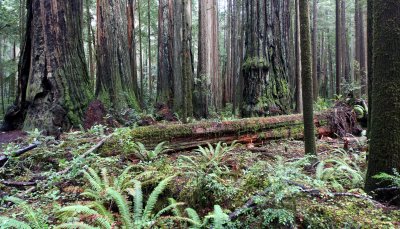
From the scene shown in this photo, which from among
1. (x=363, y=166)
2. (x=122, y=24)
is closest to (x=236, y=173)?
(x=363, y=166)

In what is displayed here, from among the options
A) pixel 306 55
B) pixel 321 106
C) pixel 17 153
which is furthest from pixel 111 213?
pixel 321 106

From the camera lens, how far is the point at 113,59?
9305mm

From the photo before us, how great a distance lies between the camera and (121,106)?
29.2 feet

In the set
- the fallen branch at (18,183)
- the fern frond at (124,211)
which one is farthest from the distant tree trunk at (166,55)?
the fern frond at (124,211)

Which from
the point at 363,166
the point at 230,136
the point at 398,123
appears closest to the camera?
the point at 398,123

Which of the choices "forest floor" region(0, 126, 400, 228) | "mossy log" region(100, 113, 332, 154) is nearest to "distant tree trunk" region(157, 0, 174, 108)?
"mossy log" region(100, 113, 332, 154)

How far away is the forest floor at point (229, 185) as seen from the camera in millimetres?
2365

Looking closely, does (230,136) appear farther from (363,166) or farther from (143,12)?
(143,12)

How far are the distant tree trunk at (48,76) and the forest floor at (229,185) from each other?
1673 mm

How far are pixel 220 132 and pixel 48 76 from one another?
4.24 metres

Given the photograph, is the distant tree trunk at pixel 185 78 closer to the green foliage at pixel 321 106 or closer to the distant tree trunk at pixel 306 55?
the distant tree trunk at pixel 306 55

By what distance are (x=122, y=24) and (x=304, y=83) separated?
7.66 m

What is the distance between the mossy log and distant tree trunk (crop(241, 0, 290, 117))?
2.63 feet

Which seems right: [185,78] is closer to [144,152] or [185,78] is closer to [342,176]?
[144,152]
